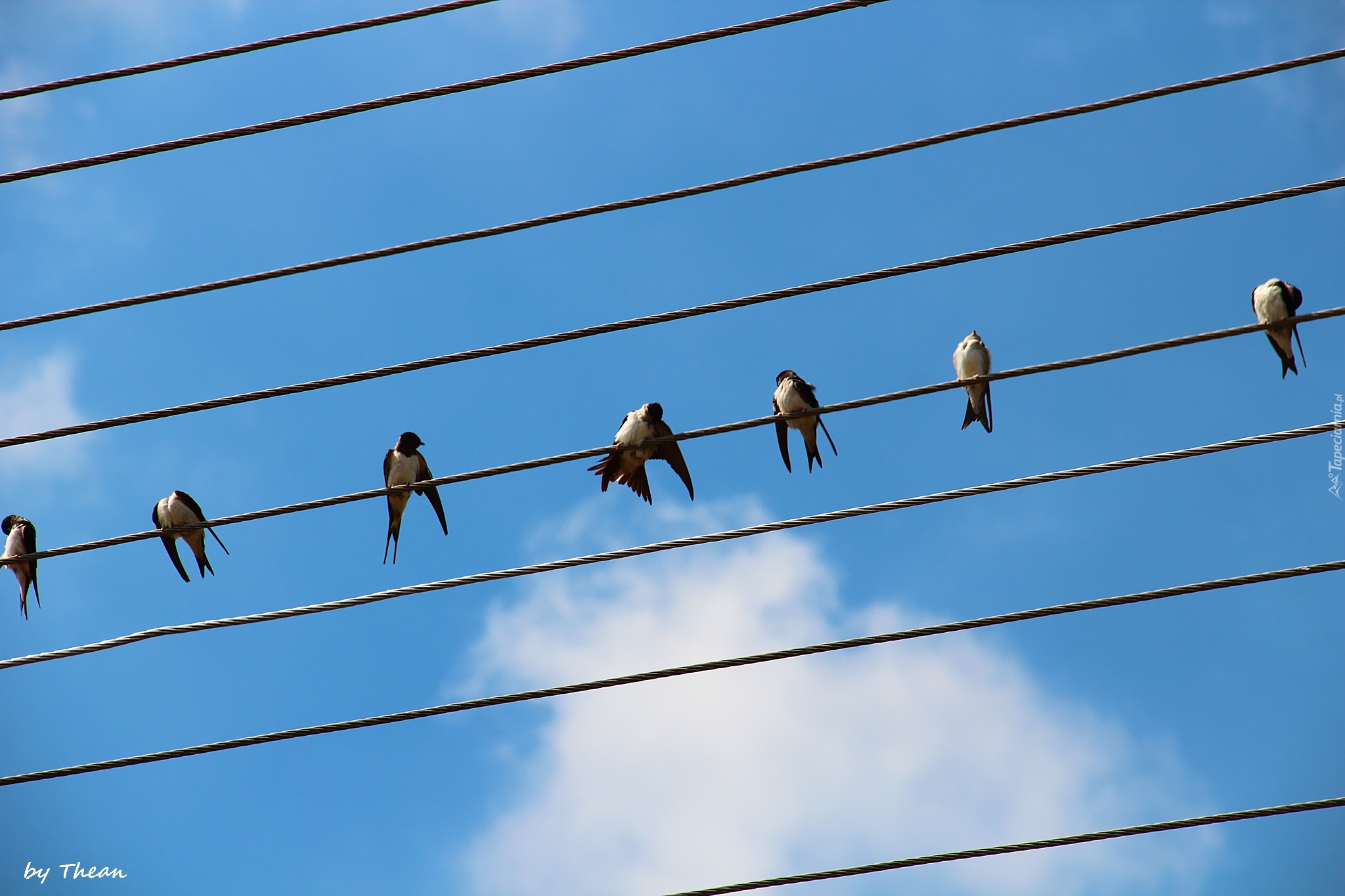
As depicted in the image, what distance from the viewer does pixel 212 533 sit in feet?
36.2

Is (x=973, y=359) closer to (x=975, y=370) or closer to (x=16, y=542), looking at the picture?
(x=975, y=370)

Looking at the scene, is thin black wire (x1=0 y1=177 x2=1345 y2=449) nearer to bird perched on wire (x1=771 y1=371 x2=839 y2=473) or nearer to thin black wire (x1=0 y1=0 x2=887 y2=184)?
thin black wire (x1=0 y1=0 x2=887 y2=184)

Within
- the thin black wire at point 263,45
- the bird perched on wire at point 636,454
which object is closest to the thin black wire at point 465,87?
the thin black wire at point 263,45

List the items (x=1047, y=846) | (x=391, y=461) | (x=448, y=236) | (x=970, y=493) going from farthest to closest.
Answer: (x=391, y=461)
(x=448, y=236)
(x=970, y=493)
(x=1047, y=846)

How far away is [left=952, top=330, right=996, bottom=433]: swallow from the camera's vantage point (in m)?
11.1

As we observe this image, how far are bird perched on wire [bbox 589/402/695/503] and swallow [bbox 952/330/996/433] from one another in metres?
2.71

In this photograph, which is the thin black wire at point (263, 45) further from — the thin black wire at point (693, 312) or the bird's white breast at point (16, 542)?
the bird's white breast at point (16, 542)

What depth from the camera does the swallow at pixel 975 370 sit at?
1107 centimetres

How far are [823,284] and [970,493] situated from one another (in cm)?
121

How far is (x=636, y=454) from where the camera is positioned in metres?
9.98

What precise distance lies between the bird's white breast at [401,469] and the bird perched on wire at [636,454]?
1.88m

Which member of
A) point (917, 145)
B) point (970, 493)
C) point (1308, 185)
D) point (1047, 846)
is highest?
point (917, 145)

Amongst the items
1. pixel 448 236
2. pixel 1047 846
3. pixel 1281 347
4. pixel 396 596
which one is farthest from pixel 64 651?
pixel 1281 347

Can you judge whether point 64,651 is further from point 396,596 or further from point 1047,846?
point 1047,846
